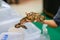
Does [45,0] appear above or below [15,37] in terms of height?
below

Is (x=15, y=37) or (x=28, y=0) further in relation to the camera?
(x=28, y=0)

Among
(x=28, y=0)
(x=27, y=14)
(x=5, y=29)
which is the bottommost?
(x=28, y=0)

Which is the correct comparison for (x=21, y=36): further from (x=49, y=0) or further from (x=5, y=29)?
(x=49, y=0)

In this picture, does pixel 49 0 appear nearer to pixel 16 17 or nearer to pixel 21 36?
pixel 16 17

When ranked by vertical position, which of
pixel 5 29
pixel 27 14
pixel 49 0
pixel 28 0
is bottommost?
pixel 28 0

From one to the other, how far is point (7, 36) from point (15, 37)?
0.04 metres

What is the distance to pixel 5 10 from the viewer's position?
0.98 metres

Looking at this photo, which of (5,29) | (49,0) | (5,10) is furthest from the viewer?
(49,0)

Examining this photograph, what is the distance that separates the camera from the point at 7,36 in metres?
0.72

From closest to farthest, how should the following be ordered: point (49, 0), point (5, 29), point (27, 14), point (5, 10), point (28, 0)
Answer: point (27, 14)
point (5, 29)
point (5, 10)
point (49, 0)
point (28, 0)

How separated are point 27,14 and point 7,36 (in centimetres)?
16

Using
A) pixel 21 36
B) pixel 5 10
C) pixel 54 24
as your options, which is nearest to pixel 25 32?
pixel 21 36

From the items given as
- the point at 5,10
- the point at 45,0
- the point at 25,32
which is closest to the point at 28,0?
the point at 45,0

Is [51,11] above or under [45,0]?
under
